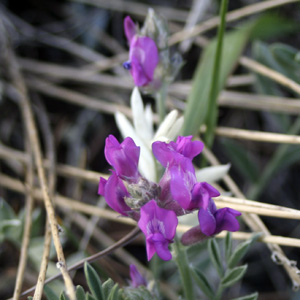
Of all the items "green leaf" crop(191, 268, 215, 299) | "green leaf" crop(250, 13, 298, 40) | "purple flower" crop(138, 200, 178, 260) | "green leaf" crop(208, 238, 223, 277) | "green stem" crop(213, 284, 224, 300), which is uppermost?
"green leaf" crop(250, 13, 298, 40)

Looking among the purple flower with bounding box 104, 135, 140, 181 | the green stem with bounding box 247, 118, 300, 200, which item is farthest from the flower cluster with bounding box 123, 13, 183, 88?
the green stem with bounding box 247, 118, 300, 200

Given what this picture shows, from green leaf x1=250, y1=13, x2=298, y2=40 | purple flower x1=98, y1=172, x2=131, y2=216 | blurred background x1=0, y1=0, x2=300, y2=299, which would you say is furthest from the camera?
green leaf x1=250, y1=13, x2=298, y2=40

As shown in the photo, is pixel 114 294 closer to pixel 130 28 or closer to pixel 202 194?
pixel 202 194

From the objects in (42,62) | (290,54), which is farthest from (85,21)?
(290,54)

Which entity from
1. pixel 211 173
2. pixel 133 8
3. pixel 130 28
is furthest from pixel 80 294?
pixel 133 8

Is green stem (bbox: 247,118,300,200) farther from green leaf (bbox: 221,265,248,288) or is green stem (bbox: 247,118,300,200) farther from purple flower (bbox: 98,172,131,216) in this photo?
purple flower (bbox: 98,172,131,216)

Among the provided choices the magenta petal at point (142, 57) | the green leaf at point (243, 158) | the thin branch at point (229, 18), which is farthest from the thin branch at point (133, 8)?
the magenta petal at point (142, 57)

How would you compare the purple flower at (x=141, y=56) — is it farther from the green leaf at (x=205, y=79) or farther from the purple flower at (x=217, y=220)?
the purple flower at (x=217, y=220)

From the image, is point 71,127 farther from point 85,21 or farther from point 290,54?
A: point 290,54
